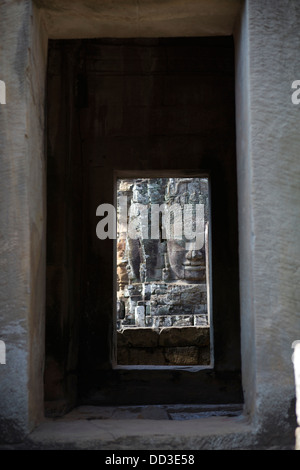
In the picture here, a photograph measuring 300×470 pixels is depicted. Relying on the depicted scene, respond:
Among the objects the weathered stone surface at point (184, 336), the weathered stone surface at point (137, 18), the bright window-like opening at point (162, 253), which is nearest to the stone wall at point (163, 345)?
the weathered stone surface at point (184, 336)

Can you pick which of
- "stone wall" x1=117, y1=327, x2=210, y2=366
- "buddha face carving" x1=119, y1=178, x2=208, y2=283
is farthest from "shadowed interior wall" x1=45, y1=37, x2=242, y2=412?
"buddha face carving" x1=119, y1=178, x2=208, y2=283

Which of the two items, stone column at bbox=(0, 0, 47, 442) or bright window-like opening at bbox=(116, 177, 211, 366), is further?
bright window-like opening at bbox=(116, 177, 211, 366)

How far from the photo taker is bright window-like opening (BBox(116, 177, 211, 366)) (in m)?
19.7

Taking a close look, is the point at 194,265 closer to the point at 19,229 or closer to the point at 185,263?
the point at 185,263

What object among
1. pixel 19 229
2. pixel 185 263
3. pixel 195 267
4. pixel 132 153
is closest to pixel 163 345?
pixel 132 153

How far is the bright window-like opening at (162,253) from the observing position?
1967 cm

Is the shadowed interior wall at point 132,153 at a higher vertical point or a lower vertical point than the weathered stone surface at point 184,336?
higher

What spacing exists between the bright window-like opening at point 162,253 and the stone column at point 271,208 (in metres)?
13.3

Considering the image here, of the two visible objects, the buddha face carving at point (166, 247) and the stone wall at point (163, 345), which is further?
the buddha face carving at point (166, 247)

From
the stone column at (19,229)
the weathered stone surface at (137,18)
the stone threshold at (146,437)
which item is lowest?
the stone threshold at (146,437)

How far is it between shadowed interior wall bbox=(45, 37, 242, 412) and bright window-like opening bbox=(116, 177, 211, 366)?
36.2 ft

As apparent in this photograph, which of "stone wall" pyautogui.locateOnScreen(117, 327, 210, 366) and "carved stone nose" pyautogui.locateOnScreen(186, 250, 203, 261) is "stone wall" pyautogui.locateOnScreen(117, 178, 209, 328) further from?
"stone wall" pyautogui.locateOnScreen(117, 327, 210, 366)

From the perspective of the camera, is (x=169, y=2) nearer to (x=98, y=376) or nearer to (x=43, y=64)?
(x=43, y=64)

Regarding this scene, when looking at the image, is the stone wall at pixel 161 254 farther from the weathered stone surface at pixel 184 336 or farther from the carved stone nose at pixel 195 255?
the weathered stone surface at pixel 184 336
